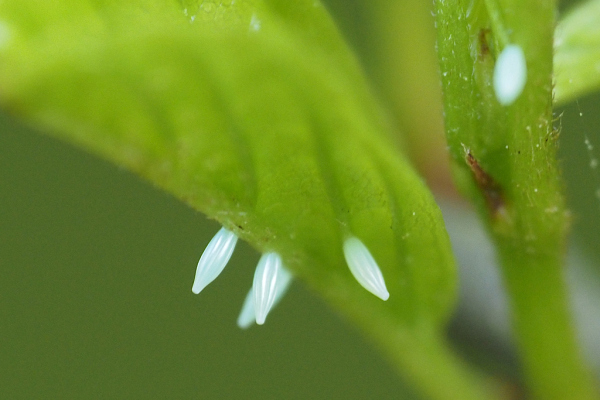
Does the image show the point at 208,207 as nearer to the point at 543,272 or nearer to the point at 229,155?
the point at 229,155

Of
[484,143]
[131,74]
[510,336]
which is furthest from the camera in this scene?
[510,336]

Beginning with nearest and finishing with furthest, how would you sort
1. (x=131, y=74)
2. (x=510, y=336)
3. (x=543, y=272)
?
(x=131, y=74), (x=543, y=272), (x=510, y=336)

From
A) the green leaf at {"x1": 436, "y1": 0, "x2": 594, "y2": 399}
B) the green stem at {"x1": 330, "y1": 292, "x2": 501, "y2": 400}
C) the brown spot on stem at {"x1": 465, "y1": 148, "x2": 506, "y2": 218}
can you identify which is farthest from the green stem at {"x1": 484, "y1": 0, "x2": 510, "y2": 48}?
the green stem at {"x1": 330, "y1": 292, "x2": 501, "y2": 400}

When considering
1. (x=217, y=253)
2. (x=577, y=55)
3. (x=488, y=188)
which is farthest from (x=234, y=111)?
(x=577, y=55)

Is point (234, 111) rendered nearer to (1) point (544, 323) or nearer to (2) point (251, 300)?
(2) point (251, 300)

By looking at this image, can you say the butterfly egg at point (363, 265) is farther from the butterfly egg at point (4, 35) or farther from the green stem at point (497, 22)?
the butterfly egg at point (4, 35)

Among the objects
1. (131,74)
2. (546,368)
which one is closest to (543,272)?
(546,368)
